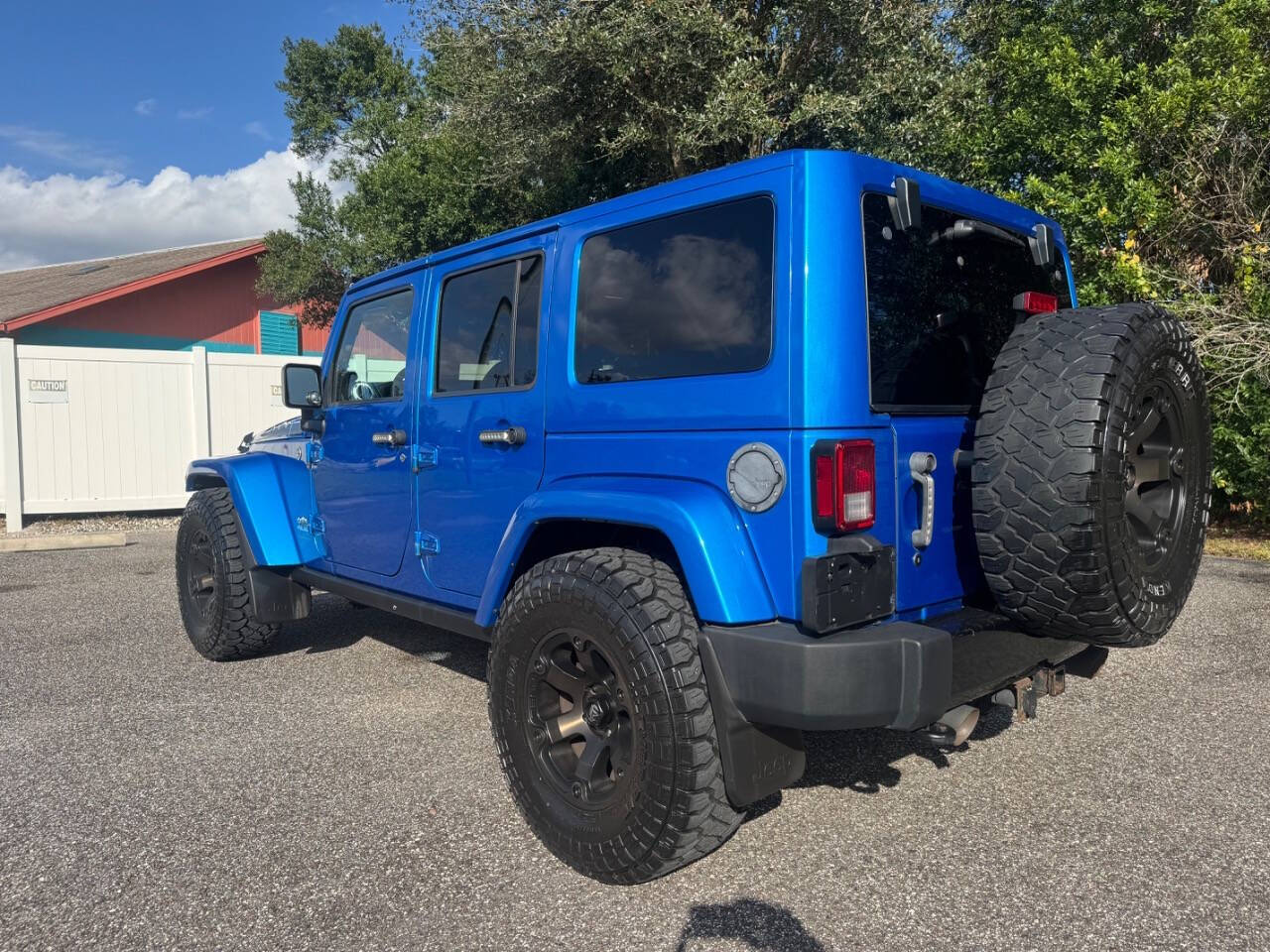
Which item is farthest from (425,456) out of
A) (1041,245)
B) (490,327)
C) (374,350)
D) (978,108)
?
(978,108)

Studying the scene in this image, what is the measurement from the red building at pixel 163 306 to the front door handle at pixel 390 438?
1491 cm

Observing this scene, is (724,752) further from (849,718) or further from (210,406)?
(210,406)

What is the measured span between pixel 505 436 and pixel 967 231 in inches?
65.9

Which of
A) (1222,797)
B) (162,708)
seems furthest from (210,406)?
(1222,797)

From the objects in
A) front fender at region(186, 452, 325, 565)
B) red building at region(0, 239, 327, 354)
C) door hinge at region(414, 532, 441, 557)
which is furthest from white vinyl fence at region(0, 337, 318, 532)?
door hinge at region(414, 532, 441, 557)

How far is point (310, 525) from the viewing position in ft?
15.1

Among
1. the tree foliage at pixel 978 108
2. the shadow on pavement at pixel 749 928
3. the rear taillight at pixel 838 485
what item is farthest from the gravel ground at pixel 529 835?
the tree foliage at pixel 978 108

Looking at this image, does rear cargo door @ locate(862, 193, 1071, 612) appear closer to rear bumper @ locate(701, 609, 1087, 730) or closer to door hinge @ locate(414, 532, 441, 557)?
rear bumper @ locate(701, 609, 1087, 730)

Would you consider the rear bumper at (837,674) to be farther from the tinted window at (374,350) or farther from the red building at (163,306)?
the red building at (163,306)

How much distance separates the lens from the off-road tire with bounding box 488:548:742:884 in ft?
7.84

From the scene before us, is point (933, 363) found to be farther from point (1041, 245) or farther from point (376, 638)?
point (376, 638)

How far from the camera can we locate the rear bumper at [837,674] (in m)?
2.24

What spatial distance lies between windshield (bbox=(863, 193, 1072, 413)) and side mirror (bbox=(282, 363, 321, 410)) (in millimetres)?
2974

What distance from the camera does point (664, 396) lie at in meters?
2.66
